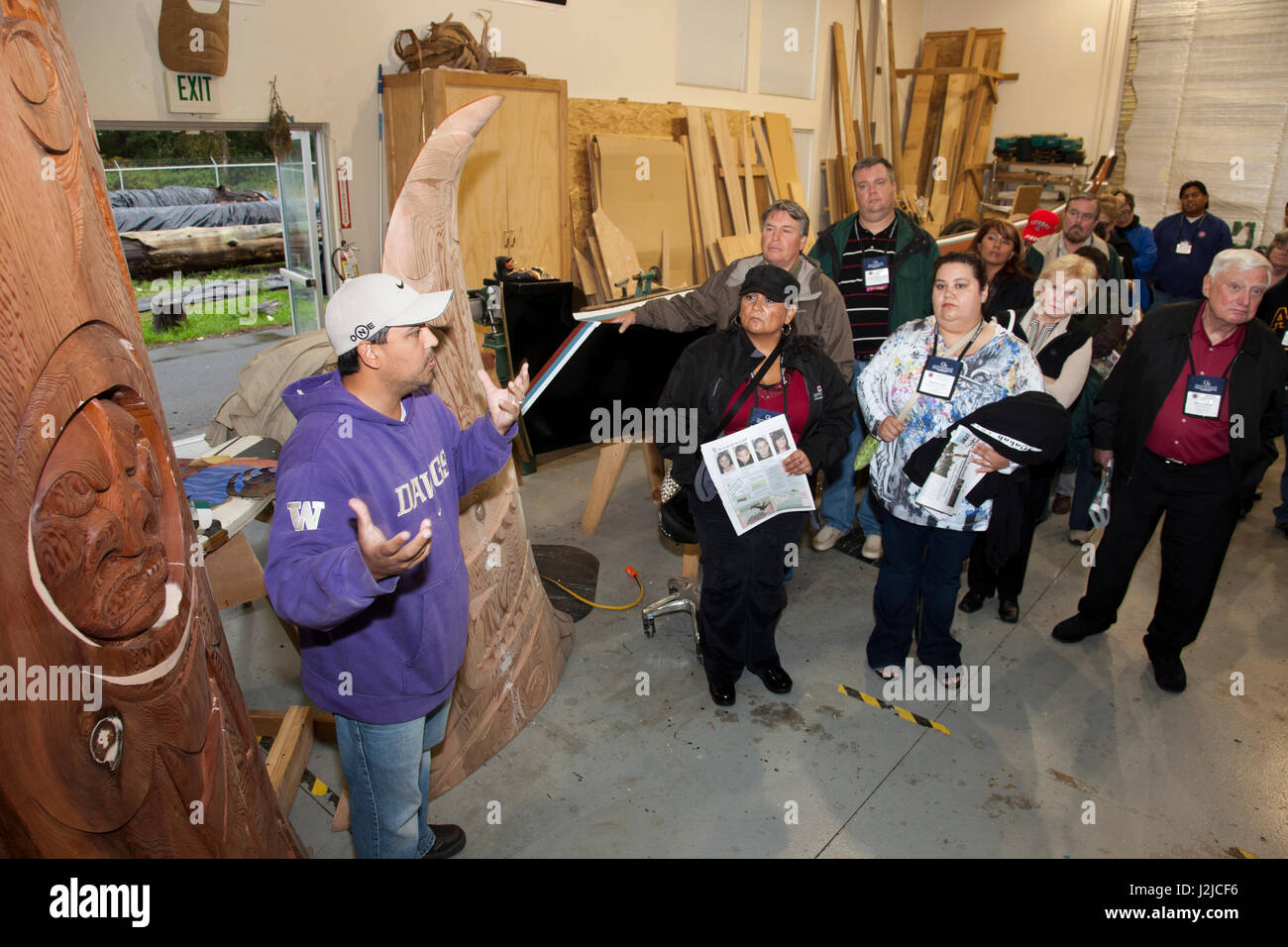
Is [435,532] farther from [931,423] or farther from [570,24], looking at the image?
[570,24]

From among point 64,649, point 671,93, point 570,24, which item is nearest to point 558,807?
point 64,649

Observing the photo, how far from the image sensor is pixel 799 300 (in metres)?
4.25

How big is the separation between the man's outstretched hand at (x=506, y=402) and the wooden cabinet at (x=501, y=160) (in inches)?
145

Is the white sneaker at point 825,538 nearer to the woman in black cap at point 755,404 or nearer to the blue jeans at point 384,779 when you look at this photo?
the woman in black cap at point 755,404

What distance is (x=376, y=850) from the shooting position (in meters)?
2.45

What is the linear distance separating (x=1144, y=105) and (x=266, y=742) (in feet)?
40.8

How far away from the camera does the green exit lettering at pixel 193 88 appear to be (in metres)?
5.11

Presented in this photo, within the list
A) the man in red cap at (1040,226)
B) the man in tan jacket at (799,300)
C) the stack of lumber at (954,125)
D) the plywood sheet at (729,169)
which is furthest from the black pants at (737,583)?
the stack of lumber at (954,125)

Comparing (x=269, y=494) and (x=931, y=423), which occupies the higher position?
(x=931, y=423)

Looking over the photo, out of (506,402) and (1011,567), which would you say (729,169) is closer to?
(1011,567)

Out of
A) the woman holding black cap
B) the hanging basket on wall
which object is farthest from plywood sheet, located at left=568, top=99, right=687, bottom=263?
the woman holding black cap

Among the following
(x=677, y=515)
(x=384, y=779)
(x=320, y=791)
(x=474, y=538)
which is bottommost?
(x=320, y=791)

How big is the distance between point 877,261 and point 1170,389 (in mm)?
1724

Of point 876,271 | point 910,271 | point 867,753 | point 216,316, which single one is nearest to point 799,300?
point 876,271
